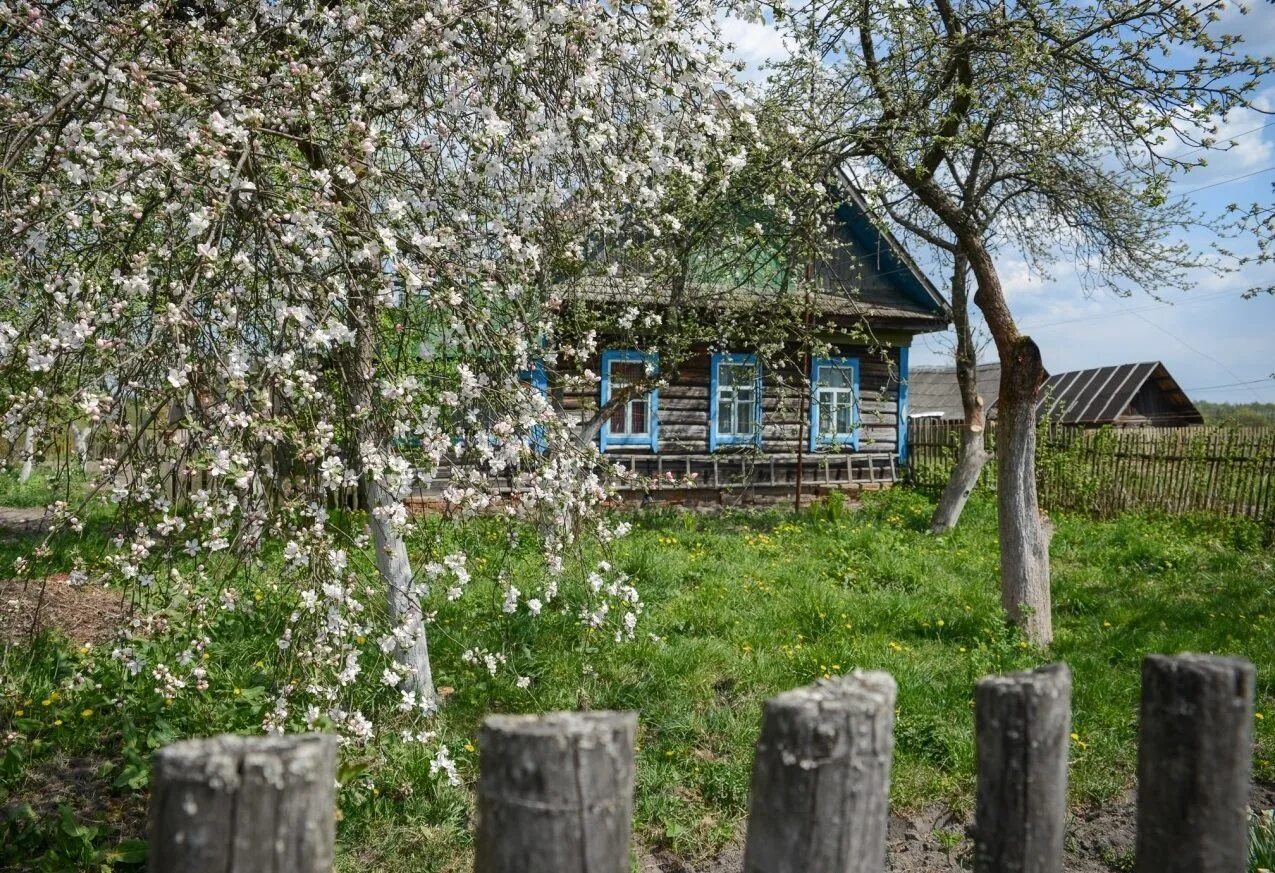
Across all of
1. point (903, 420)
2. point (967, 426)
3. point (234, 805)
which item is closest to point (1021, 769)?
point (234, 805)

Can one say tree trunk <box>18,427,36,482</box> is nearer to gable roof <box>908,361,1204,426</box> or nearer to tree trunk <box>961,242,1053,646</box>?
tree trunk <box>961,242,1053,646</box>

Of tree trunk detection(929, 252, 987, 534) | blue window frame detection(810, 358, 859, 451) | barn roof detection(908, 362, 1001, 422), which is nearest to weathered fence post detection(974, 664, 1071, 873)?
tree trunk detection(929, 252, 987, 534)

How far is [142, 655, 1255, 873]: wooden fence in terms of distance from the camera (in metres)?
1.20

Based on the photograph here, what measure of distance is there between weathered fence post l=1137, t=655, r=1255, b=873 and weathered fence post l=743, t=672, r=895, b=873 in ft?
1.66

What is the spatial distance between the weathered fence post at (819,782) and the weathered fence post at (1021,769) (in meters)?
0.22

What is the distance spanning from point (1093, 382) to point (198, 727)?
1077 inches

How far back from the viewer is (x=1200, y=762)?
5.04 ft

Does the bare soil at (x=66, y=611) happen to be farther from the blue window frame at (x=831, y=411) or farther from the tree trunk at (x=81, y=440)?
the blue window frame at (x=831, y=411)

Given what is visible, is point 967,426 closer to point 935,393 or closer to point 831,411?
point 831,411

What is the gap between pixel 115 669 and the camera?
513 centimetres

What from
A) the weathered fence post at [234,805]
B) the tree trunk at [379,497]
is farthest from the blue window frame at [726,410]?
the weathered fence post at [234,805]

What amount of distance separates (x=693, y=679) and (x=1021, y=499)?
2.89m

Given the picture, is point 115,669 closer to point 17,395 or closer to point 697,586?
point 17,395

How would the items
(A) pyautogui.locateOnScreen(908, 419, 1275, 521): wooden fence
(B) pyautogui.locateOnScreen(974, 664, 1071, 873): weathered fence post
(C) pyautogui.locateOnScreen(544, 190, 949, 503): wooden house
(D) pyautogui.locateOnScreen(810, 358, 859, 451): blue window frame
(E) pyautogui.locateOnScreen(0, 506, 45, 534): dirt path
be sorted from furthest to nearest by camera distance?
1. (D) pyautogui.locateOnScreen(810, 358, 859, 451): blue window frame
2. (C) pyautogui.locateOnScreen(544, 190, 949, 503): wooden house
3. (A) pyautogui.locateOnScreen(908, 419, 1275, 521): wooden fence
4. (E) pyautogui.locateOnScreen(0, 506, 45, 534): dirt path
5. (B) pyautogui.locateOnScreen(974, 664, 1071, 873): weathered fence post
